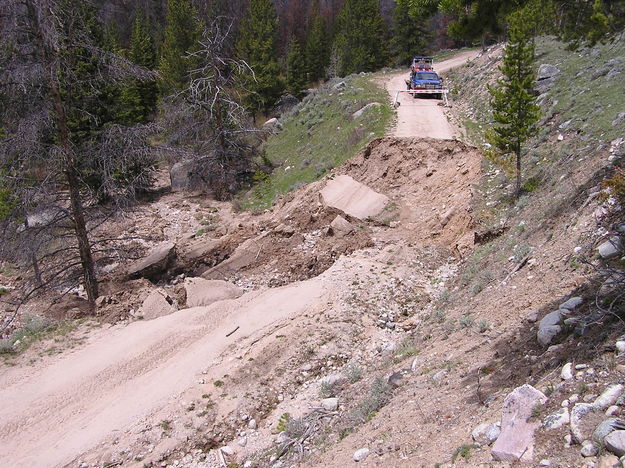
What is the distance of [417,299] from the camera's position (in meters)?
14.6

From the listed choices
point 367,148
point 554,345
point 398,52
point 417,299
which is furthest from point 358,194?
point 398,52

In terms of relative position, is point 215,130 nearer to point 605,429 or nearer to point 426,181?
point 426,181

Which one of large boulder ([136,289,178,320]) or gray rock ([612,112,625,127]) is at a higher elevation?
gray rock ([612,112,625,127])

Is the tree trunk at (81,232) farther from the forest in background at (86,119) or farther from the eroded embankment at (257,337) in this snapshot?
the eroded embankment at (257,337)

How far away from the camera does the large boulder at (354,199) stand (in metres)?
19.7

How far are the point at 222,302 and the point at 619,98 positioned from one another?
583 inches

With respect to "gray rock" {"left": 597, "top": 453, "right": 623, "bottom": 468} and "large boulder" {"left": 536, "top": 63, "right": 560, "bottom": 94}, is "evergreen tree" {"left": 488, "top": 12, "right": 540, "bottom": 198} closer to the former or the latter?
"large boulder" {"left": 536, "top": 63, "right": 560, "bottom": 94}

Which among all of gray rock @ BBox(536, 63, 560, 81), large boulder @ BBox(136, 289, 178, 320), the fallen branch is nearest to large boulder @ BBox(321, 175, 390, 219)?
large boulder @ BBox(136, 289, 178, 320)

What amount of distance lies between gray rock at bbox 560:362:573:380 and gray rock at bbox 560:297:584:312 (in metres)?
1.71

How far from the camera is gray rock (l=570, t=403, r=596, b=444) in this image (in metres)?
5.21

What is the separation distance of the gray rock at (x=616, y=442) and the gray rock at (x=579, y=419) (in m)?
0.38

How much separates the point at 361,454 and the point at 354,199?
13894 mm

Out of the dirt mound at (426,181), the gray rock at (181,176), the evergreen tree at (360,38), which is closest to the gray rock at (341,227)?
→ the dirt mound at (426,181)

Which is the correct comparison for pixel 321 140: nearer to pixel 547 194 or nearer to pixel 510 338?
pixel 547 194
